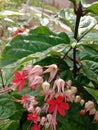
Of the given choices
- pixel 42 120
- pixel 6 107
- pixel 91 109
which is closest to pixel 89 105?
pixel 91 109

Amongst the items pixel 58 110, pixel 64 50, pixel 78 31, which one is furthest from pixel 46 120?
pixel 78 31

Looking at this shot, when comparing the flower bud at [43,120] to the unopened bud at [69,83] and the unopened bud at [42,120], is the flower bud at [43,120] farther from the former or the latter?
the unopened bud at [69,83]

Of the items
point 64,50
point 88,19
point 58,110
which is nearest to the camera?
point 58,110

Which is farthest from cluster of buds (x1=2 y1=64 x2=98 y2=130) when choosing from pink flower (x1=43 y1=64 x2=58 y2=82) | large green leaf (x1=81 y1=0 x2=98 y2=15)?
large green leaf (x1=81 y1=0 x2=98 y2=15)

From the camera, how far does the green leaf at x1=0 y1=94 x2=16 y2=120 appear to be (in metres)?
0.98

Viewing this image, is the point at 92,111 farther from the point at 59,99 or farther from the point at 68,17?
the point at 68,17

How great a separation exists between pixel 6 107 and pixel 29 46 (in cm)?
17

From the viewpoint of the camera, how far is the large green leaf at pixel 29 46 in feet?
3.07

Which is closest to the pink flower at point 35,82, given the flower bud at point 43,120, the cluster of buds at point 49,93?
the cluster of buds at point 49,93

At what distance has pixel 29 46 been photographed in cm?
95

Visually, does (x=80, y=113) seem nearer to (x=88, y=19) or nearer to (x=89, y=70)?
(x=89, y=70)

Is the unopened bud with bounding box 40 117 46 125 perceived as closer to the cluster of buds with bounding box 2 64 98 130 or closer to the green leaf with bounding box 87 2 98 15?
the cluster of buds with bounding box 2 64 98 130

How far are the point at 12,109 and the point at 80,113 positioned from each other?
0.55 ft

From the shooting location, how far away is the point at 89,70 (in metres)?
0.94
